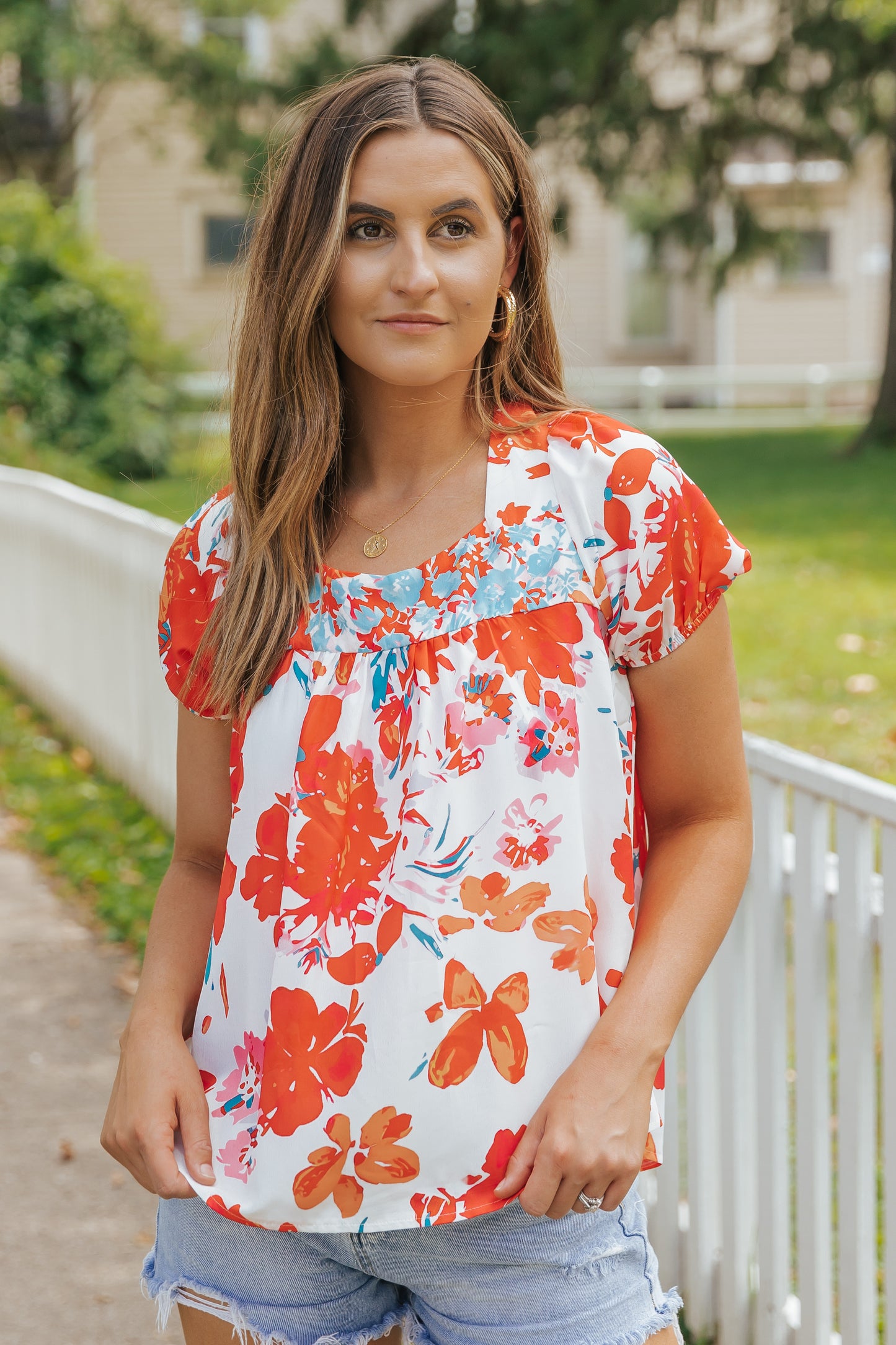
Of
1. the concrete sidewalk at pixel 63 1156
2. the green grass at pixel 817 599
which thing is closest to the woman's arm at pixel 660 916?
the concrete sidewalk at pixel 63 1156

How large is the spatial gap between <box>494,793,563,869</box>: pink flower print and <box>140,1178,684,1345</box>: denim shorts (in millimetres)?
342

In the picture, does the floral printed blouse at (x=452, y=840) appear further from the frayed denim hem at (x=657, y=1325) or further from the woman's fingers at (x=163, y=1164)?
the frayed denim hem at (x=657, y=1325)

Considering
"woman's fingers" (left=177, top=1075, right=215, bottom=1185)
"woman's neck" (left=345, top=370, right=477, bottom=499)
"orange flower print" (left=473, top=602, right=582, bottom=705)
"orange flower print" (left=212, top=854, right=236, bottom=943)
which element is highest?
"woman's neck" (left=345, top=370, right=477, bottom=499)

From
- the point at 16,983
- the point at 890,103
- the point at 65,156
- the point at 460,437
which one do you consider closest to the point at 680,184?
the point at 890,103

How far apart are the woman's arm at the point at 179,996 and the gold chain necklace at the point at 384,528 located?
27cm

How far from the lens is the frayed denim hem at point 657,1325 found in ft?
4.88

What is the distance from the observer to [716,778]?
5.17 ft

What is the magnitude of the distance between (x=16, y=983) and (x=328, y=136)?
4.03 metres

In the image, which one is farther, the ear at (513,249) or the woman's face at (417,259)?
the ear at (513,249)

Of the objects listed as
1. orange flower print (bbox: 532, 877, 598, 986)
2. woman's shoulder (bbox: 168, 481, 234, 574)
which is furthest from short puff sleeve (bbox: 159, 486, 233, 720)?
orange flower print (bbox: 532, 877, 598, 986)

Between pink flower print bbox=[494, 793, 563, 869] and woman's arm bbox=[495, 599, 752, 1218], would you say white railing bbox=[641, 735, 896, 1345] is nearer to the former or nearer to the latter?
woman's arm bbox=[495, 599, 752, 1218]

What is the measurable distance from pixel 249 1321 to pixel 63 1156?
2.59m

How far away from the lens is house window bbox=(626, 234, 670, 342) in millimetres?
27175

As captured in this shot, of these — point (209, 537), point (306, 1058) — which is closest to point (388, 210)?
point (209, 537)
